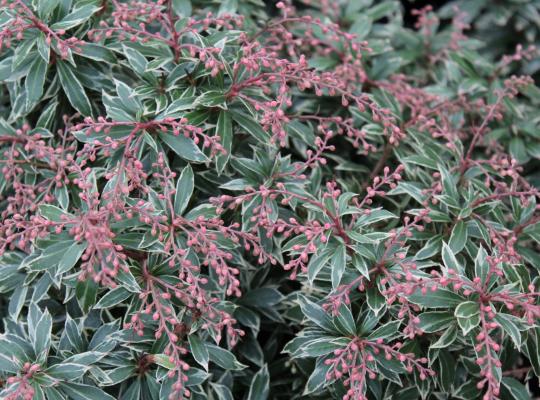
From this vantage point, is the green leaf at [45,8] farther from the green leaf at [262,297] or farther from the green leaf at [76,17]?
the green leaf at [262,297]

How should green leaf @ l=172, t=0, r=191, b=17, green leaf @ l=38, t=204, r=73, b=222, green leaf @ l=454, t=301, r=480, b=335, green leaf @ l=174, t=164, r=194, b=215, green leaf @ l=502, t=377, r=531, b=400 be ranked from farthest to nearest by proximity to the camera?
green leaf @ l=172, t=0, r=191, b=17, green leaf @ l=502, t=377, r=531, b=400, green leaf @ l=174, t=164, r=194, b=215, green leaf @ l=38, t=204, r=73, b=222, green leaf @ l=454, t=301, r=480, b=335

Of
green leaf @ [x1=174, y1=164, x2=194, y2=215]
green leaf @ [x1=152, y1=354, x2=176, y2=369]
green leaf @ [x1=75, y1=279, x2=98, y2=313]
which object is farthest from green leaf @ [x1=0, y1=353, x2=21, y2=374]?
green leaf @ [x1=174, y1=164, x2=194, y2=215]

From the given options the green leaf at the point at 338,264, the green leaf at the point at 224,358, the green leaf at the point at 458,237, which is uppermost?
the green leaf at the point at 338,264

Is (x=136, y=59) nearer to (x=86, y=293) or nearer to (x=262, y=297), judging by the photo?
(x=86, y=293)

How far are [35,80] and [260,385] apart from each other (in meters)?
1.28

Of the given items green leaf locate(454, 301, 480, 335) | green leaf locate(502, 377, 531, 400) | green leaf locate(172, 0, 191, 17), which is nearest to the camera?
green leaf locate(454, 301, 480, 335)

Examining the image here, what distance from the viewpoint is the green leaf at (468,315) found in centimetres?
184

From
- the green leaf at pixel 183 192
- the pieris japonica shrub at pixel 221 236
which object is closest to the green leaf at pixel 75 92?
the pieris japonica shrub at pixel 221 236

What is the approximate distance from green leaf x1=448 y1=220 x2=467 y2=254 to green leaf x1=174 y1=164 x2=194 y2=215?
859 mm

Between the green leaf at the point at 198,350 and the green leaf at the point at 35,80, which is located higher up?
the green leaf at the point at 35,80

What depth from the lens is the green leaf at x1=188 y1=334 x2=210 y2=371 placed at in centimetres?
202

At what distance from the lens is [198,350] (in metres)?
2.05

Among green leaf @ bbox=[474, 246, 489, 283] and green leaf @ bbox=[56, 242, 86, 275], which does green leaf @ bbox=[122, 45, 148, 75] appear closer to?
green leaf @ bbox=[56, 242, 86, 275]

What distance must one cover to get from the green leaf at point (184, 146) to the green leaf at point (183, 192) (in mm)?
60
